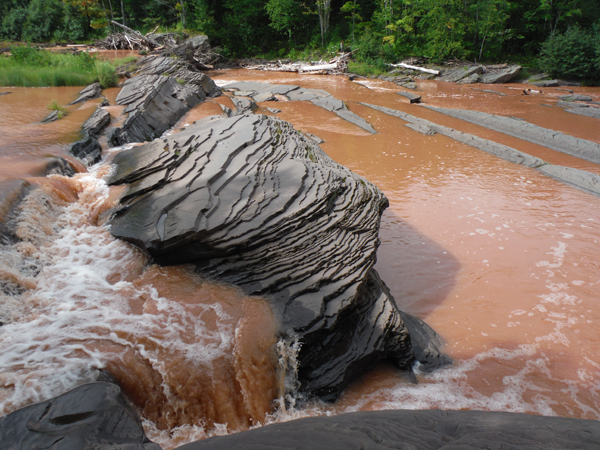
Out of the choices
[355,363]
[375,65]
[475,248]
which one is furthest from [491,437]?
[375,65]

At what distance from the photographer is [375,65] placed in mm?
20062

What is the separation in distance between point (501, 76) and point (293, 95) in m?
10.4

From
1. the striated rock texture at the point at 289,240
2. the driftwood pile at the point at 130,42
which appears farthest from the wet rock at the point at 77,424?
the driftwood pile at the point at 130,42

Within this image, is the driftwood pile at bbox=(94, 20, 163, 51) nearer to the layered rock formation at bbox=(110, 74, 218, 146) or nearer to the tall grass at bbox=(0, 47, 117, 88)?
the tall grass at bbox=(0, 47, 117, 88)

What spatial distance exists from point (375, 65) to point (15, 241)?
66.0 feet

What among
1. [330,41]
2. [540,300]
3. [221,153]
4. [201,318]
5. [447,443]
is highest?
[330,41]

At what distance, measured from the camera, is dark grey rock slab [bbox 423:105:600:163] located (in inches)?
336

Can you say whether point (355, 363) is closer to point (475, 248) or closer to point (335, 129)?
point (475, 248)

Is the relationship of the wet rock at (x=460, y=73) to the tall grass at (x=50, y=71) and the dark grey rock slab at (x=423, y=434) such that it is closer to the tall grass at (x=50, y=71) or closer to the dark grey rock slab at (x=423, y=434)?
the tall grass at (x=50, y=71)

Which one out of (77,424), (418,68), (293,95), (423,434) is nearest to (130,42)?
(293,95)

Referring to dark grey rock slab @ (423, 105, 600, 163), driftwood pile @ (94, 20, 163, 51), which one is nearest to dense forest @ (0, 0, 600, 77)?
driftwood pile @ (94, 20, 163, 51)

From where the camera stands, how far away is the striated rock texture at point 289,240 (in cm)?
310

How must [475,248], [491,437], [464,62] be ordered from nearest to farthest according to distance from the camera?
[491,437] → [475,248] → [464,62]

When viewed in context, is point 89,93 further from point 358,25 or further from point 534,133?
point 358,25
